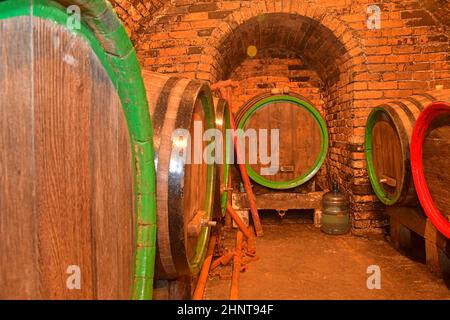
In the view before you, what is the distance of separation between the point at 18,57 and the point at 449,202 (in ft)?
7.90

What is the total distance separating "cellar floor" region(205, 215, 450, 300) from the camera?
2221 mm

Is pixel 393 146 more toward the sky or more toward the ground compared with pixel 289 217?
more toward the sky

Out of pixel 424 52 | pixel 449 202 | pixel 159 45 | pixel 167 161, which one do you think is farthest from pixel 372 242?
pixel 159 45

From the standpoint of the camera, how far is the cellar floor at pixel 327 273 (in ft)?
7.29

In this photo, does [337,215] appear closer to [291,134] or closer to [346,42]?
[291,134]

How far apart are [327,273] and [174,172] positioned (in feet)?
6.52

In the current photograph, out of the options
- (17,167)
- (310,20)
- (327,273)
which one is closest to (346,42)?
(310,20)

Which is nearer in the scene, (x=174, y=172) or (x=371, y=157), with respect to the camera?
(x=174, y=172)

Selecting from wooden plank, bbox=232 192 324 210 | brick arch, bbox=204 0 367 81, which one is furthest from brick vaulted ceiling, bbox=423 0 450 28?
wooden plank, bbox=232 192 324 210

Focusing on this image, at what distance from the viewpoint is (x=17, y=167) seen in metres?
0.64

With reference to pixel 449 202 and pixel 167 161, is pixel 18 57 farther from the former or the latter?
pixel 449 202

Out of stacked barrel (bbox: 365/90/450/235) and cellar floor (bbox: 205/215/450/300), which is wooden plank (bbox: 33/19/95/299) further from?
stacked barrel (bbox: 365/90/450/235)

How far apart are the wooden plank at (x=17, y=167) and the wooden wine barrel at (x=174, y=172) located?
534 mm

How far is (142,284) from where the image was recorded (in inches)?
36.0
